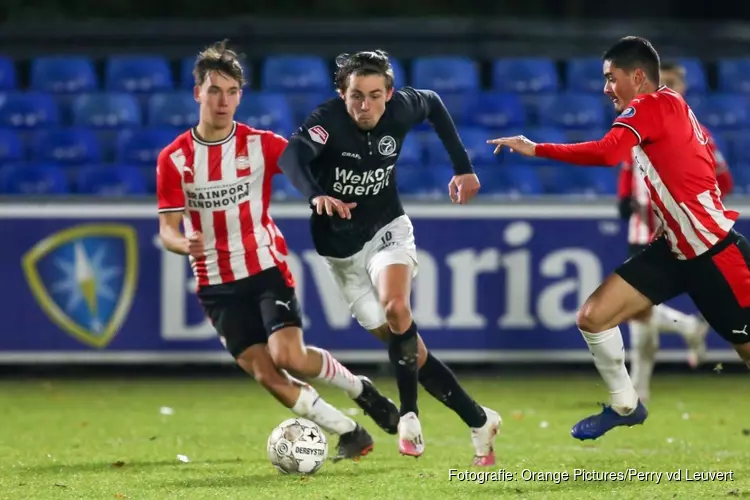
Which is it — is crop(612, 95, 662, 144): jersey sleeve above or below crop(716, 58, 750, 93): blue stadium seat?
below

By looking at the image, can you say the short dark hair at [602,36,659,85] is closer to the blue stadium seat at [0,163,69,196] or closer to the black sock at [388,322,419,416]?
the black sock at [388,322,419,416]

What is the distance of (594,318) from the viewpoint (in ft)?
20.4

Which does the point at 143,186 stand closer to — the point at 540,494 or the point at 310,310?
the point at 310,310

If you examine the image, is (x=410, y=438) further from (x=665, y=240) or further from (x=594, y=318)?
(x=665, y=240)

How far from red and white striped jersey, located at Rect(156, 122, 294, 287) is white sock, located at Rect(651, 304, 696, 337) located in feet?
11.8

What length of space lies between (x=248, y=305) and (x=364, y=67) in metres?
1.30

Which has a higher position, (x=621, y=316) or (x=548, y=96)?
(x=548, y=96)

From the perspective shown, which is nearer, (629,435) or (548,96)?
(629,435)

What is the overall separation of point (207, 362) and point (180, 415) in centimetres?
168

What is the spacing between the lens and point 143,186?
1144 cm

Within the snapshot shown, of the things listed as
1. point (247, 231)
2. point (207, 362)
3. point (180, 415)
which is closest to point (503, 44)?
point (207, 362)

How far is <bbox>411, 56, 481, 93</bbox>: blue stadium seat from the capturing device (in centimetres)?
1242

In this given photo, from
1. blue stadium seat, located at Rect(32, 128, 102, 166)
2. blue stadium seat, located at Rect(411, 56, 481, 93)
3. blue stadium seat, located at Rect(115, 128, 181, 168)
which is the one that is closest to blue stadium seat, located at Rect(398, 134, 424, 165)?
blue stadium seat, located at Rect(411, 56, 481, 93)

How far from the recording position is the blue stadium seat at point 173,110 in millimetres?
11930
